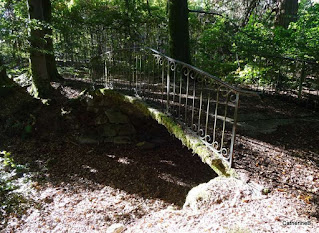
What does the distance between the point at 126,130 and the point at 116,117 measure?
550 millimetres

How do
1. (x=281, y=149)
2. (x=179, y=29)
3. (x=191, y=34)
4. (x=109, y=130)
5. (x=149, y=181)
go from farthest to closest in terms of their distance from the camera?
1. (x=191, y=34)
2. (x=109, y=130)
3. (x=179, y=29)
4. (x=149, y=181)
5. (x=281, y=149)

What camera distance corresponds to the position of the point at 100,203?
16.3 ft

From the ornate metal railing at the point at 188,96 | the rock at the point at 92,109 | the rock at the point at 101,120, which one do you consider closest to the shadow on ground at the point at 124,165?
the rock at the point at 101,120

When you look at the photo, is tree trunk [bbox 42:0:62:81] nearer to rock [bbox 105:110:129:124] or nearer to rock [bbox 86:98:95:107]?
rock [bbox 86:98:95:107]

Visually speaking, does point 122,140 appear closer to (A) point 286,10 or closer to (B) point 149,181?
(B) point 149,181

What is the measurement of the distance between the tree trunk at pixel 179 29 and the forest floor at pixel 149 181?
2271 millimetres

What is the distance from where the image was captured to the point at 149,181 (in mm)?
5664

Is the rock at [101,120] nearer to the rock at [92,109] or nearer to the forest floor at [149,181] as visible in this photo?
the rock at [92,109]

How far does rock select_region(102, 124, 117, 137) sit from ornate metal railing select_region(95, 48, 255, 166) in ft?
4.38

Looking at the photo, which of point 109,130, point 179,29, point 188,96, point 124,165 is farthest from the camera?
point 109,130

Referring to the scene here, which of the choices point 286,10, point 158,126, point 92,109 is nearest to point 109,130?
point 92,109

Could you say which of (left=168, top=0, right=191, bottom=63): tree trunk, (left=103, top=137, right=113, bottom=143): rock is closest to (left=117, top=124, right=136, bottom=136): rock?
(left=103, top=137, right=113, bottom=143): rock

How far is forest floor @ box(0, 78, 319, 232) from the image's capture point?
2.66 metres

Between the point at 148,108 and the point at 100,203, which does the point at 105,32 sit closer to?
the point at 148,108
